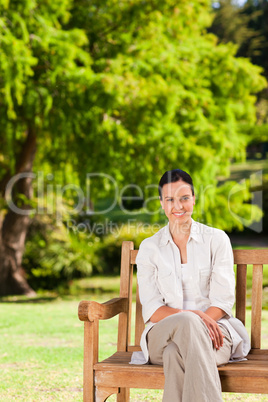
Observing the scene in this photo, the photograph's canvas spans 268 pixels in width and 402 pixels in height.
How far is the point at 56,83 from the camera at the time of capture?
998cm

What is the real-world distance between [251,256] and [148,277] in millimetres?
638

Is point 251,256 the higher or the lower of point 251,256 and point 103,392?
the higher

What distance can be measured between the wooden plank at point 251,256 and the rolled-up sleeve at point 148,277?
0.52 meters

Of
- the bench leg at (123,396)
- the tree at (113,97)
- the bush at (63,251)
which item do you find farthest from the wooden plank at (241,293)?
the bush at (63,251)

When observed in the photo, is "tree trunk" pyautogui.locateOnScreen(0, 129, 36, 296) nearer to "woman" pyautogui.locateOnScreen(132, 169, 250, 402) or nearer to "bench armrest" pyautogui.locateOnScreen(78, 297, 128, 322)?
"bench armrest" pyautogui.locateOnScreen(78, 297, 128, 322)

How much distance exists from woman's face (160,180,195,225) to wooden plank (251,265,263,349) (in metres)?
0.55

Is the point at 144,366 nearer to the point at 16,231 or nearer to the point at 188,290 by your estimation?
the point at 188,290

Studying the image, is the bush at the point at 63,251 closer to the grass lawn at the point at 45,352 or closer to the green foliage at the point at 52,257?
the green foliage at the point at 52,257

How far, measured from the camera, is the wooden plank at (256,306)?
3.28 meters

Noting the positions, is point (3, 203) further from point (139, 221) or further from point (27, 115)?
point (139, 221)

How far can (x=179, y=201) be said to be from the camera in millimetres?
3168

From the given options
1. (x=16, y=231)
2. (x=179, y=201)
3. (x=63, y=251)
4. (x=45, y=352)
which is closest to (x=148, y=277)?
(x=179, y=201)

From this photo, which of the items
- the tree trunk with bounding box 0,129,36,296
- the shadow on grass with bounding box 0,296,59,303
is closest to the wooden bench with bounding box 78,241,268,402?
the shadow on grass with bounding box 0,296,59,303

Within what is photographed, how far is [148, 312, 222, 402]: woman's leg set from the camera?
256cm
